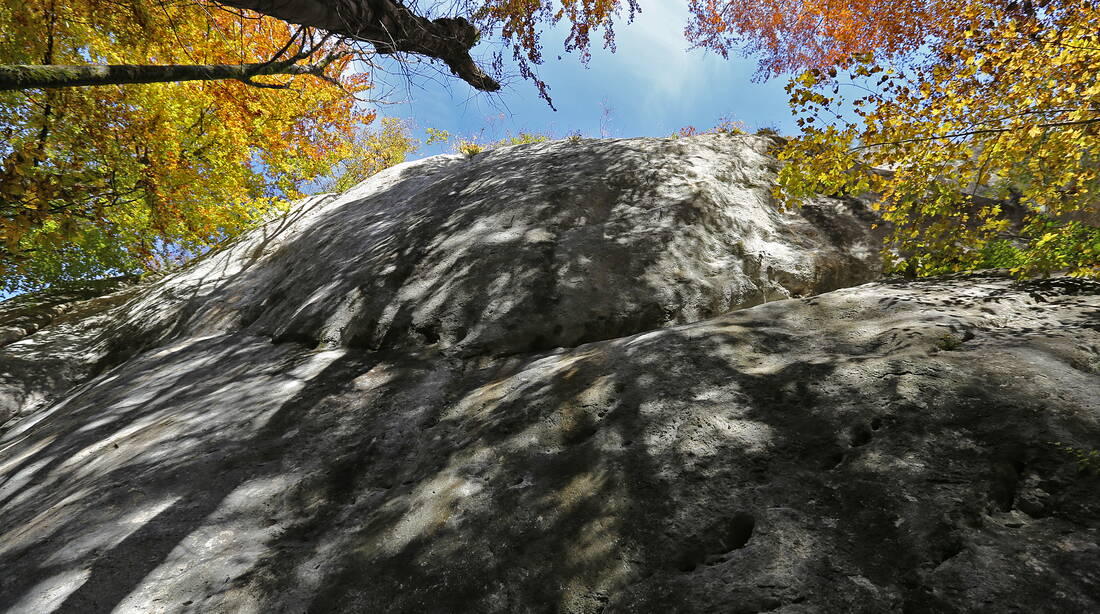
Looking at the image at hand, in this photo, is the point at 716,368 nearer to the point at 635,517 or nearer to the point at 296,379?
the point at 635,517

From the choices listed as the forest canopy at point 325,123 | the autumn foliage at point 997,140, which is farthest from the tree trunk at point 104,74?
the autumn foliage at point 997,140

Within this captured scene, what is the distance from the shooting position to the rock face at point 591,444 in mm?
1882

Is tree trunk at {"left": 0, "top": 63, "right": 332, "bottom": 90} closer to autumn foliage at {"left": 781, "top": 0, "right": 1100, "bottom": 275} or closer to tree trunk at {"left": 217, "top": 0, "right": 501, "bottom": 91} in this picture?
tree trunk at {"left": 217, "top": 0, "right": 501, "bottom": 91}

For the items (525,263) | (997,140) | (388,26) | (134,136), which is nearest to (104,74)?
(388,26)

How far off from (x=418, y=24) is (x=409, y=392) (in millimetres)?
5404

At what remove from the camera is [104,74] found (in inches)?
174

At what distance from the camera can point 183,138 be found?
34.0ft

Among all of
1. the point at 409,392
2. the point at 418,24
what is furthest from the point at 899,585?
the point at 418,24

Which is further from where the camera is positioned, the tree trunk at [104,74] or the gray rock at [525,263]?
the gray rock at [525,263]

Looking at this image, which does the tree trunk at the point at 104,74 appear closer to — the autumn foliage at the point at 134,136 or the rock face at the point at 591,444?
the autumn foliage at the point at 134,136

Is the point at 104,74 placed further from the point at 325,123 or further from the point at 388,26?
the point at 325,123

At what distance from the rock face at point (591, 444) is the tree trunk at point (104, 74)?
2.47 meters

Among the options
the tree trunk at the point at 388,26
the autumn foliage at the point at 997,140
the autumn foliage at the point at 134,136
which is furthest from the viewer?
the autumn foliage at the point at 134,136

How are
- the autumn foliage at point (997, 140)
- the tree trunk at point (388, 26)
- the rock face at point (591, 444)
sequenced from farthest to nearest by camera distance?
1. the tree trunk at point (388, 26)
2. the autumn foliage at point (997, 140)
3. the rock face at point (591, 444)
